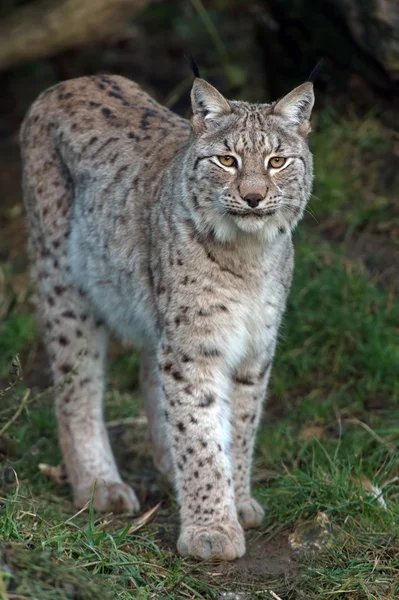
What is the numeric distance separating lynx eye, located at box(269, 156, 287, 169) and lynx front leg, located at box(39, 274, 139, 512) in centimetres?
148

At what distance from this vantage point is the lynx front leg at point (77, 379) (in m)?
5.21

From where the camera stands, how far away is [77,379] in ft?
17.2

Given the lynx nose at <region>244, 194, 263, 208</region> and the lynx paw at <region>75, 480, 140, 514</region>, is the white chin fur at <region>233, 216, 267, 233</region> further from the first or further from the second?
the lynx paw at <region>75, 480, 140, 514</region>

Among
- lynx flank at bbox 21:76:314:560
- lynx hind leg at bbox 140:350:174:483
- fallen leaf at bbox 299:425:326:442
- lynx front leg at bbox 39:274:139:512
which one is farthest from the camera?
fallen leaf at bbox 299:425:326:442

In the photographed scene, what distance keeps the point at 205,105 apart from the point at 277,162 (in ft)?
1.39

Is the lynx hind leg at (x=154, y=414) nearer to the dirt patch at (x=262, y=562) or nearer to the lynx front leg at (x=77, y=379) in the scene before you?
the lynx front leg at (x=77, y=379)

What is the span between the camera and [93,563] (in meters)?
3.75

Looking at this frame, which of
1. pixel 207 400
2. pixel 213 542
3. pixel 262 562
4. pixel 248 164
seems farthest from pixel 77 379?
pixel 248 164

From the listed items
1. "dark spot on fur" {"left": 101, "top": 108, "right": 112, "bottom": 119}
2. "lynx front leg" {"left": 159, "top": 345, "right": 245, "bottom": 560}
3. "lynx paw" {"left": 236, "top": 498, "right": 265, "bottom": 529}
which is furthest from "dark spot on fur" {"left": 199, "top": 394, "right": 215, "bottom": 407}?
"dark spot on fur" {"left": 101, "top": 108, "right": 112, "bottom": 119}

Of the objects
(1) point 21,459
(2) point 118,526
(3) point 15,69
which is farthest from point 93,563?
(3) point 15,69

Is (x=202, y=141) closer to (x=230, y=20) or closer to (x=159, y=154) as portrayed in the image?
(x=159, y=154)

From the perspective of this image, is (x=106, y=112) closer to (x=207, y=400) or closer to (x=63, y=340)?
(x=63, y=340)

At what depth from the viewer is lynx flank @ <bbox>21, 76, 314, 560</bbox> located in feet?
13.9

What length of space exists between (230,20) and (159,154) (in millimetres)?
5653
